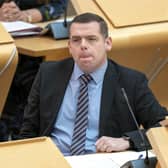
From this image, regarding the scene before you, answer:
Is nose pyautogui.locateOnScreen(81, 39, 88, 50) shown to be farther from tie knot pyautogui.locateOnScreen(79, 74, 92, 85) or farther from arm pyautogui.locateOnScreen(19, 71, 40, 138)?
arm pyautogui.locateOnScreen(19, 71, 40, 138)

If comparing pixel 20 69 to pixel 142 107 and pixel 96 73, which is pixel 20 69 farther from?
pixel 142 107

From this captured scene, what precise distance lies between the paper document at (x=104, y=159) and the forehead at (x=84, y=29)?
1.61ft

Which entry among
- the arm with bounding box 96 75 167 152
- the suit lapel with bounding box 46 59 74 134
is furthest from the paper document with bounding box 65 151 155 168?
the suit lapel with bounding box 46 59 74 134

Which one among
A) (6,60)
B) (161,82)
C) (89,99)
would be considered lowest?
(161,82)

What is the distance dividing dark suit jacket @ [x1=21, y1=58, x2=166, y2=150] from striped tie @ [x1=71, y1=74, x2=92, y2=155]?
6 cm

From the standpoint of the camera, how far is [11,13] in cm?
296

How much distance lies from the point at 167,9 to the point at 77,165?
1.19 m

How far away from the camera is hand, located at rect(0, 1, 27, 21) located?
116 inches

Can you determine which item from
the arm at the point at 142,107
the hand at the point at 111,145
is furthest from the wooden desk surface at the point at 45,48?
the hand at the point at 111,145

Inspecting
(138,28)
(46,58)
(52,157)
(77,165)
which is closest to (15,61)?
(46,58)

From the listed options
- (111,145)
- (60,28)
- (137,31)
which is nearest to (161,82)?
(137,31)

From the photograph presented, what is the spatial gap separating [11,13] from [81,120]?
1.02 m

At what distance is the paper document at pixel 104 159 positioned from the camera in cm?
179

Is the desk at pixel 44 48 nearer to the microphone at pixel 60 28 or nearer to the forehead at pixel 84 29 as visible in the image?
the microphone at pixel 60 28
